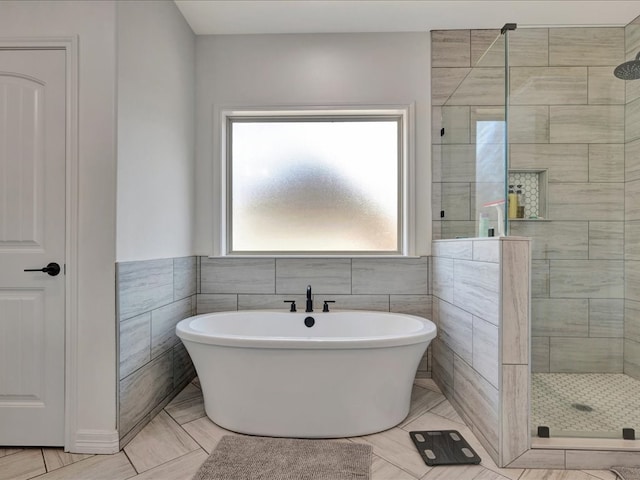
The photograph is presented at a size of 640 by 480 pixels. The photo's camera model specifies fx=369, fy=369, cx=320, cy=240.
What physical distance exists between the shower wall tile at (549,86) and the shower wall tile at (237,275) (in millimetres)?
1933

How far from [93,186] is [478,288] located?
79.6 inches

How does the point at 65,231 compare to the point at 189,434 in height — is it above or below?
above

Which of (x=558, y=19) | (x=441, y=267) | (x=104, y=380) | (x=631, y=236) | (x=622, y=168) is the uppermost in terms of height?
(x=558, y=19)

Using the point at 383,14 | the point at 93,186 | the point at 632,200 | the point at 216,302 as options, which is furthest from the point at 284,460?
the point at 383,14

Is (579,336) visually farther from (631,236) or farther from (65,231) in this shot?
(65,231)

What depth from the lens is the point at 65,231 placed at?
72.4 inches

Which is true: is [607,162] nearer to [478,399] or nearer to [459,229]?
[459,229]

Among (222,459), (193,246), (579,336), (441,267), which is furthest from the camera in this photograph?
(193,246)

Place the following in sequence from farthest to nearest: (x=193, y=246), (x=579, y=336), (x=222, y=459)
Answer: (x=193, y=246), (x=579, y=336), (x=222, y=459)

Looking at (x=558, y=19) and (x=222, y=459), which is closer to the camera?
(x=222, y=459)

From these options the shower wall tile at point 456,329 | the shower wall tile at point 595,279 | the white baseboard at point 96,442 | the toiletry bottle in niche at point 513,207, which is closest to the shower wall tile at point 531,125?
the toiletry bottle in niche at point 513,207

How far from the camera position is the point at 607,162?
77.4 inches

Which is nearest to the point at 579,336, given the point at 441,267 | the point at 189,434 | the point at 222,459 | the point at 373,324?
the point at 441,267

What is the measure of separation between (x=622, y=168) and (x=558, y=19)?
4.57ft
